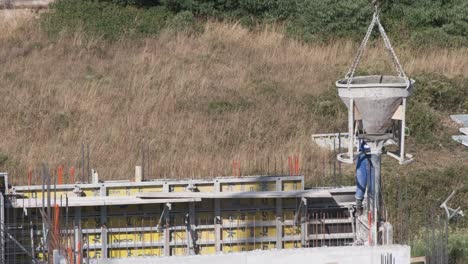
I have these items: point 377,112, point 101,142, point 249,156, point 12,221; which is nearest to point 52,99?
point 101,142

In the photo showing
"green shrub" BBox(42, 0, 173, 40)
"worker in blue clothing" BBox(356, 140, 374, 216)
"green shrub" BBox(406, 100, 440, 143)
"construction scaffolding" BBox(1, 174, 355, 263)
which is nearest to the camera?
"worker in blue clothing" BBox(356, 140, 374, 216)

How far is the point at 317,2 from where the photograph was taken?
23094mm

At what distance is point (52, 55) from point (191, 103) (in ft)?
12.8

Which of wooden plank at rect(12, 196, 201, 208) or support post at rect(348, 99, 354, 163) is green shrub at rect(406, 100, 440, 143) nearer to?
wooden plank at rect(12, 196, 201, 208)

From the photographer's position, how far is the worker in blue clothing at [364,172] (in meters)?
9.80

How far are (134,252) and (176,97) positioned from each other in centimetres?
847

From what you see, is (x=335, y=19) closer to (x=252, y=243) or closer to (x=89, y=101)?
(x=89, y=101)

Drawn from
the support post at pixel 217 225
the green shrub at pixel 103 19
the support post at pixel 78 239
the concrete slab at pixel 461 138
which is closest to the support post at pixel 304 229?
the support post at pixel 217 225

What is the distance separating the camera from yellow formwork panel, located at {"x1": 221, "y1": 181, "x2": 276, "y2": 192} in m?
11.6

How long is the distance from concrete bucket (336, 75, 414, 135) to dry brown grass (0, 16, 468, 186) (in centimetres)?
615

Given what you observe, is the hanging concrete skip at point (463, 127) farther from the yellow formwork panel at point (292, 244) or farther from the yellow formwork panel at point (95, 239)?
the yellow formwork panel at point (95, 239)

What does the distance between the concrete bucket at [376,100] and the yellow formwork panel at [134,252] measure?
2.90 m

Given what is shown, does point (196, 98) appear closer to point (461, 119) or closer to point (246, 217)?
point (461, 119)

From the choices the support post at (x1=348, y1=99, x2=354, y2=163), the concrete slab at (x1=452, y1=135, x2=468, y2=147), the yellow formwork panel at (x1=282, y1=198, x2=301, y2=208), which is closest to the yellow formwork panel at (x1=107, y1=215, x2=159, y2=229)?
the yellow formwork panel at (x1=282, y1=198, x2=301, y2=208)
